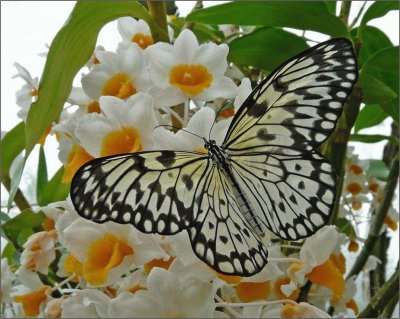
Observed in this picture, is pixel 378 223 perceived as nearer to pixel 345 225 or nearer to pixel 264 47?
pixel 345 225

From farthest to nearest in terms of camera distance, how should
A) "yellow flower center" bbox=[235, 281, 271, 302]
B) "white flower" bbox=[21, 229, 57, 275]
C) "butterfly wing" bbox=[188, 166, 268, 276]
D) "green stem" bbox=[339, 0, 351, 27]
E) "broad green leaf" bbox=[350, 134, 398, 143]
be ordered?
"broad green leaf" bbox=[350, 134, 398, 143], "green stem" bbox=[339, 0, 351, 27], "white flower" bbox=[21, 229, 57, 275], "yellow flower center" bbox=[235, 281, 271, 302], "butterfly wing" bbox=[188, 166, 268, 276]

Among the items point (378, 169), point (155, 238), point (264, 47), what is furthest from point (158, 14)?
point (378, 169)

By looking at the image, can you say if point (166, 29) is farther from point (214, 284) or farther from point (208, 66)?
point (214, 284)

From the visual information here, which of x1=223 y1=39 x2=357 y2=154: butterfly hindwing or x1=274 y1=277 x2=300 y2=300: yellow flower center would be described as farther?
x1=274 y1=277 x2=300 y2=300: yellow flower center

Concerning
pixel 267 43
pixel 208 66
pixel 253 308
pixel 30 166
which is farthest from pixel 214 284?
pixel 30 166

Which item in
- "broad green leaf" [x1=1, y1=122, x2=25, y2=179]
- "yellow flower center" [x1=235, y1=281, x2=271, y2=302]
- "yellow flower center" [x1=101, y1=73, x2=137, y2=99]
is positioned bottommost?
"yellow flower center" [x1=235, y1=281, x2=271, y2=302]

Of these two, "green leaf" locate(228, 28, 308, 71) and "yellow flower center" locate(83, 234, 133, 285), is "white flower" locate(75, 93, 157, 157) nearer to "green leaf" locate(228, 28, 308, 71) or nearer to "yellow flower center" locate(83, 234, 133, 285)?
"yellow flower center" locate(83, 234, 133, 285)

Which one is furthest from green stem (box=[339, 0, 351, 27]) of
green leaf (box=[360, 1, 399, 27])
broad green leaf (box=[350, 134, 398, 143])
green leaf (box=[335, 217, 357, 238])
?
green leaf (box=[335, 217, 357, 238])
